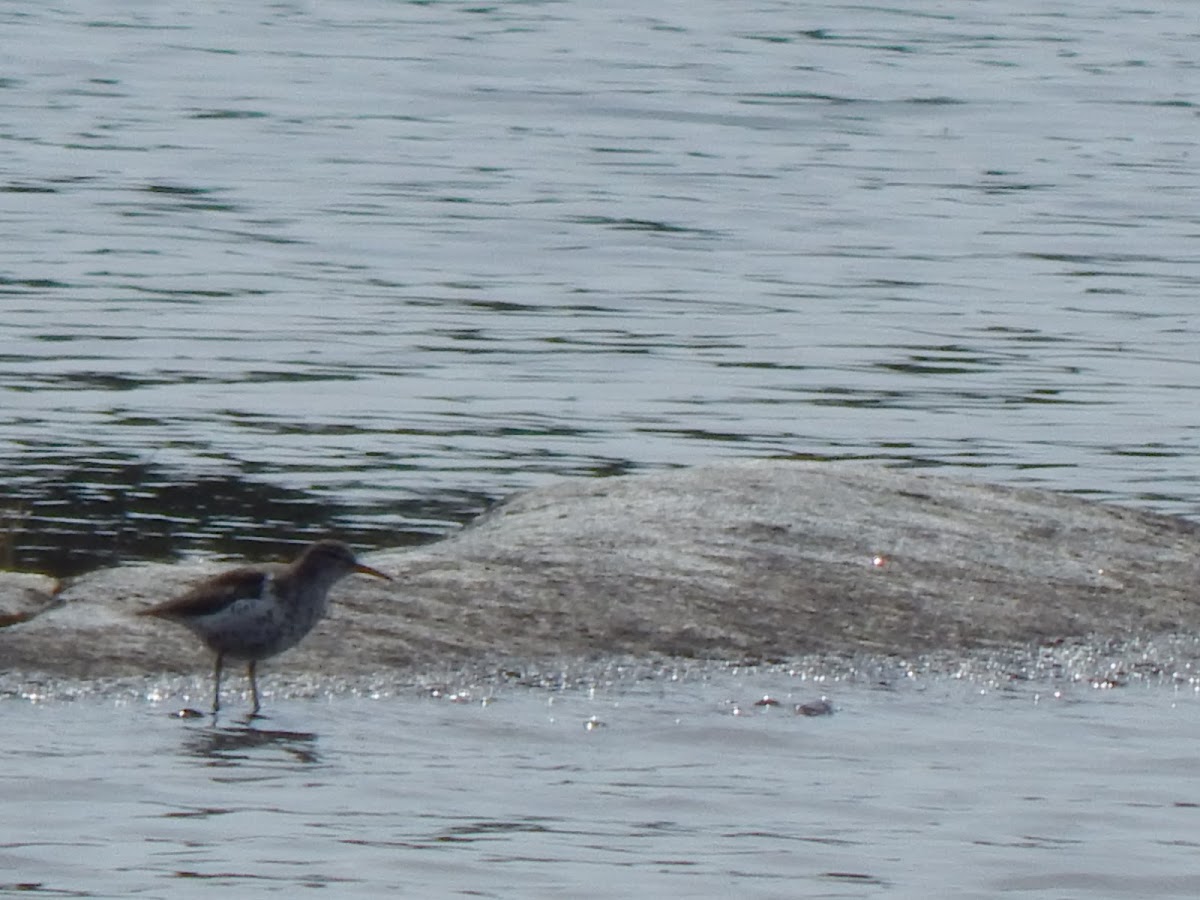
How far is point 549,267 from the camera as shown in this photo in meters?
21.2

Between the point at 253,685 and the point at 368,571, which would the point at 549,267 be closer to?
the point at 368,571

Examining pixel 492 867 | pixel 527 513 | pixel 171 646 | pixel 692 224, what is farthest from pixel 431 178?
pixel 492 867

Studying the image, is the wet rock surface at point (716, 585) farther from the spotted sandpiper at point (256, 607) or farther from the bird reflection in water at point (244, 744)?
the bird reflection in water at point (244, 744)

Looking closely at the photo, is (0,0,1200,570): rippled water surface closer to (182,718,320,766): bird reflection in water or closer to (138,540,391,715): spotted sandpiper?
(138,540,391,715): spotted sandpiper

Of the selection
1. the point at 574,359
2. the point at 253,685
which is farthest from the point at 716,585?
the point at 574,359

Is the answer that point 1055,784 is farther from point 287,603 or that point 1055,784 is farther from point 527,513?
point 527,513

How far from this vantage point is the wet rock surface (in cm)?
974

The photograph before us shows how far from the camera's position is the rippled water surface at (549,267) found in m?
14.4

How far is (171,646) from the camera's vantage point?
9680 millimetres

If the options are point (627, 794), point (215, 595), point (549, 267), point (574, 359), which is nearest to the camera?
point (627, 794)

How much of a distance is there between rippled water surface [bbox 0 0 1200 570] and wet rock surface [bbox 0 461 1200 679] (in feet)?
5.67

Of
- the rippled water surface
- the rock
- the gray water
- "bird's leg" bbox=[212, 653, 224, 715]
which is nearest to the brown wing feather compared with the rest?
"bird's leg" bbox=[212, 653, 224, 715]

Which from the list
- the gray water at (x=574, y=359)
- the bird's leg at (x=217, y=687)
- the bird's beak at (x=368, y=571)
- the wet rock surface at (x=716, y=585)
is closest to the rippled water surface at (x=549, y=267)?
the gray water at (x=574, y=359)

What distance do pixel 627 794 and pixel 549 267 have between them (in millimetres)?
12936
